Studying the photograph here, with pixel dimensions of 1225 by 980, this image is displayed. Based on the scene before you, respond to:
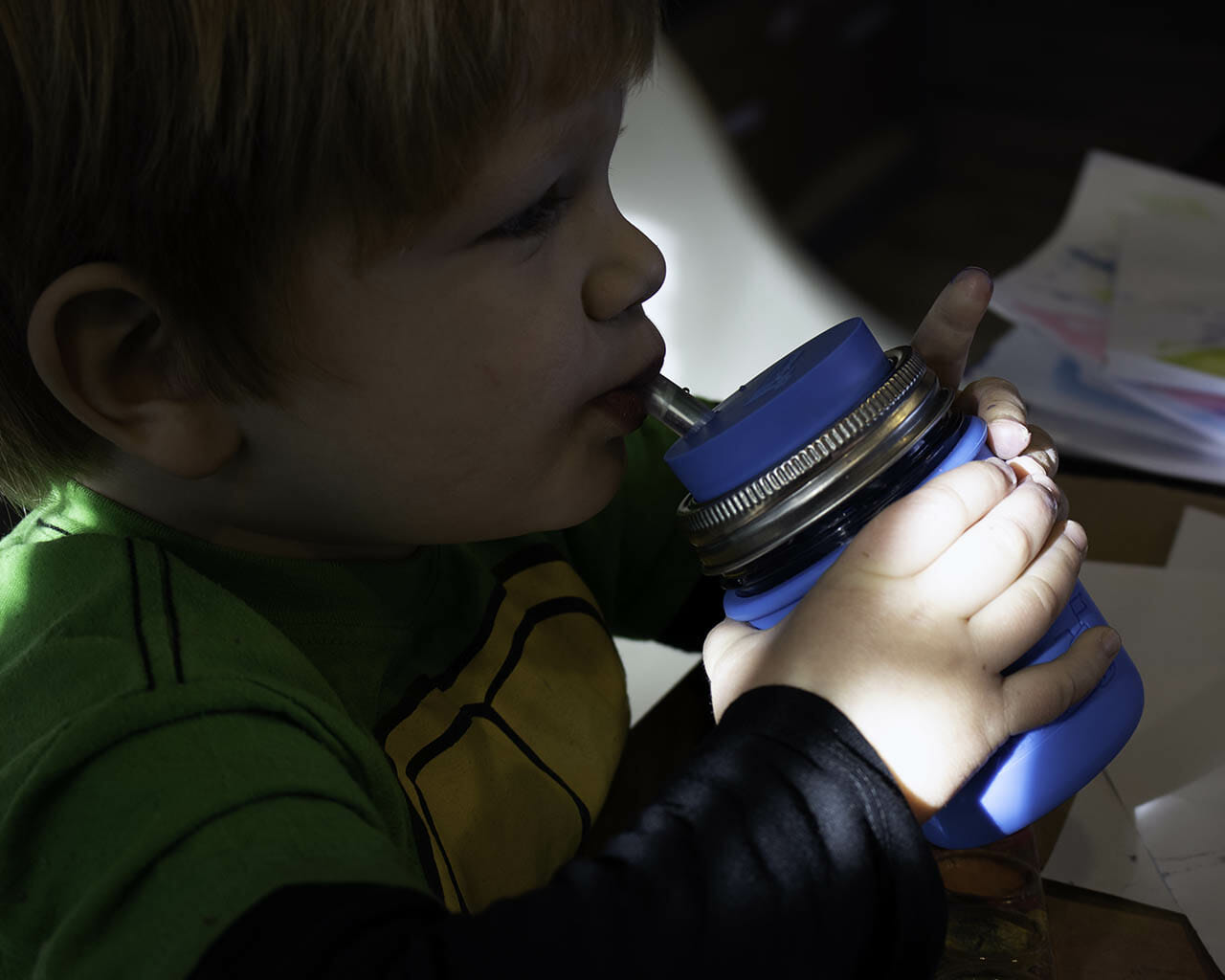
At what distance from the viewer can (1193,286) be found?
3.34 feet

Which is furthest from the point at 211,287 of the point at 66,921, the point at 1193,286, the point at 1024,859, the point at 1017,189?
the point at 1017,189

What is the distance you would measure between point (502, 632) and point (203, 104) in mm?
303

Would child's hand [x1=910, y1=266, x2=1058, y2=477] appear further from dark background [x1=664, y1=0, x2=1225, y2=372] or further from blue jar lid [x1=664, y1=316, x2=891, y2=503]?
dark background [x1=664, y1=0, x2=1225, y2=372]

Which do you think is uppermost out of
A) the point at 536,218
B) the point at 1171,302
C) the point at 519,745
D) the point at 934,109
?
the point at 536,218

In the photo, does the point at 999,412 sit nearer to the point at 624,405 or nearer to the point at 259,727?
the point at 624,405

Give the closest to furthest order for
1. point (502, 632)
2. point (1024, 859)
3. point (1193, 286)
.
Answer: point (1024, 859) < point (502, 632) < point (1193, 286)

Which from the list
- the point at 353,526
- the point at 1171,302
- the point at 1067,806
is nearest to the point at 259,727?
the point at 353,526

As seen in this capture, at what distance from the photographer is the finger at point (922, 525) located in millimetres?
471

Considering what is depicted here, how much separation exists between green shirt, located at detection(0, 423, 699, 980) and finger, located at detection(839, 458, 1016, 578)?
187 millimetres

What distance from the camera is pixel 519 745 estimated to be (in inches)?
24.9

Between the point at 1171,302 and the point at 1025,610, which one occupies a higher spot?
the point at 1025,610

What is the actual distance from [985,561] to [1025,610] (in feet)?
0.07

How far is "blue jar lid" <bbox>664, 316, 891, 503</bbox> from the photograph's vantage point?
0.48m

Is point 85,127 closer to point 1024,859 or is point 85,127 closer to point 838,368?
point 838,368
